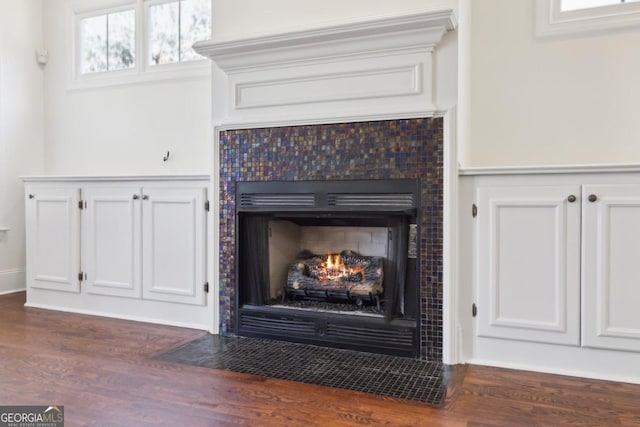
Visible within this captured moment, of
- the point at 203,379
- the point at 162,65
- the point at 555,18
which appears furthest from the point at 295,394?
the point at 162,65

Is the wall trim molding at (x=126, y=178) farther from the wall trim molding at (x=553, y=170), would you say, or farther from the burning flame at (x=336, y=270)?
the wall trim molding at (x=553, y=170)

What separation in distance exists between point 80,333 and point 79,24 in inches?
125

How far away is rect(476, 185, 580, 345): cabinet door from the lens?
2.37 meters

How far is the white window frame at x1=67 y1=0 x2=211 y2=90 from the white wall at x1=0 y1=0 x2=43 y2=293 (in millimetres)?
395

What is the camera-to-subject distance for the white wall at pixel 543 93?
9.39 ft

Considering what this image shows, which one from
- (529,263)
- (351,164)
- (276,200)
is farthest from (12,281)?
(529,263)

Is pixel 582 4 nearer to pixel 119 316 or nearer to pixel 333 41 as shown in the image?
pixel 333 41

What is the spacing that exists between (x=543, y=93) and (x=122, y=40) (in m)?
3.73

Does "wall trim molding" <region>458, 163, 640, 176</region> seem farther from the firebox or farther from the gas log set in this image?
the gas log set

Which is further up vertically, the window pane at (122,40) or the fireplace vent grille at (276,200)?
the window pane at (122,40)

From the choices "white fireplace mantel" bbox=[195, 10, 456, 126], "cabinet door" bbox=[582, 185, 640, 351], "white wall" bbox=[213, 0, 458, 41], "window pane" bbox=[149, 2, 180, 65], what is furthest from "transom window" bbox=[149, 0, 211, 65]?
"cabinet door" bbox=[582, 185, 640, 351]

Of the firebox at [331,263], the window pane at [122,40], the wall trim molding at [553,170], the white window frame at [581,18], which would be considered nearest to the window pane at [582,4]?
the white window frame at [581,18]

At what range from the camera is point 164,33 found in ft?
13.9

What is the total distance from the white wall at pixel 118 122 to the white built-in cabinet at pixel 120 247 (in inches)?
27.6
